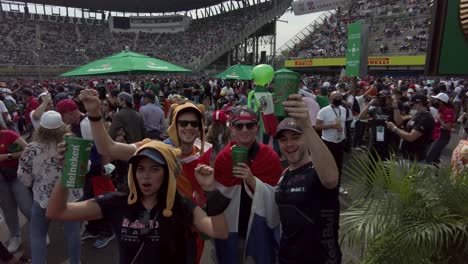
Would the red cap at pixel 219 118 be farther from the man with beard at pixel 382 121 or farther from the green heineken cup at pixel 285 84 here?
the green heineken cup at pixel 285 84

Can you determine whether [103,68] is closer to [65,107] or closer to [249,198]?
[65,107]

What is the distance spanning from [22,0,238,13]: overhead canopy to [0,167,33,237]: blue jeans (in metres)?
44.0

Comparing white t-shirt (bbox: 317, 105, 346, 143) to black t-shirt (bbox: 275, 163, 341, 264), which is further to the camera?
white t-shirt (bbox: 317, 105, 346, 143)

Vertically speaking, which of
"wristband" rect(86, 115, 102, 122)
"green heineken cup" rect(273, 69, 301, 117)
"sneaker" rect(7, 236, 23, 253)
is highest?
"green heineken cup" rect(273, 69, 301, 117)

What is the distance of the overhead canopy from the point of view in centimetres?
4456

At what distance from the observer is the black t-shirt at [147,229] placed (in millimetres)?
1793

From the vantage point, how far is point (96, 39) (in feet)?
150

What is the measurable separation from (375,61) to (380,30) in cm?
747

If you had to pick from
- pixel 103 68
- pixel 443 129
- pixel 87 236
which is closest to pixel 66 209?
pixel 87 236

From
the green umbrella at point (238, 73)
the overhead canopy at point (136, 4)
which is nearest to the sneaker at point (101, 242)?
the green umbrella at point (238, 73)

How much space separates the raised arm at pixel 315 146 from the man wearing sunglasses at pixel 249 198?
1.50ft

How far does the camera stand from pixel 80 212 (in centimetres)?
187

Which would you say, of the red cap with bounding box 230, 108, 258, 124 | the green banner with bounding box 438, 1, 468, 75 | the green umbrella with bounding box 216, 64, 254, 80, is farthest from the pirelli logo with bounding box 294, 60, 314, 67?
the red cap with bounding box 230, 108, 258, 124

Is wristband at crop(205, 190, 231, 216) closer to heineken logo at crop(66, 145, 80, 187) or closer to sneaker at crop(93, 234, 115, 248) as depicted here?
heineken logo at crop(66, 145, 80, 187)
